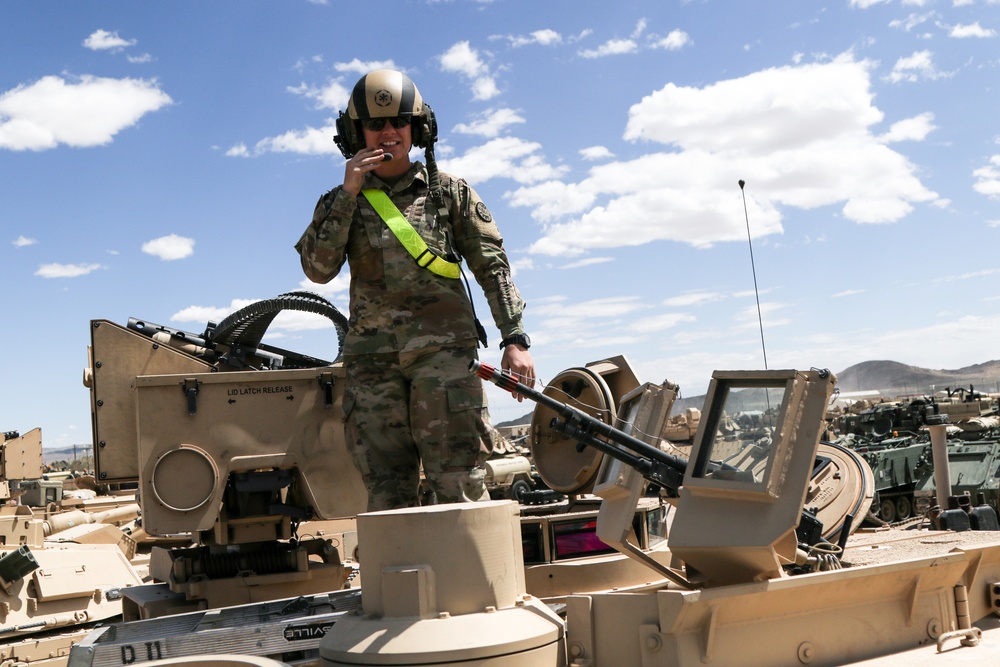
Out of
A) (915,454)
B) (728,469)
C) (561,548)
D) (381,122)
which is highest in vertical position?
(381,122)

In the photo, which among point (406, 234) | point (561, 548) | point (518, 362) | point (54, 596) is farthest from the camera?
point (54, 596)

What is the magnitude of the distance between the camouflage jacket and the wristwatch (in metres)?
0.03

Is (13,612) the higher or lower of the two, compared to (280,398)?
lower

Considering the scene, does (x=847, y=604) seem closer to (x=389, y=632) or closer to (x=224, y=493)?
(x=389, y=632)

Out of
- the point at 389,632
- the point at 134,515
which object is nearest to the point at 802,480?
the point at 389,632

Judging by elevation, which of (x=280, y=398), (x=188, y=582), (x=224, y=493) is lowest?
(x=188, y=582)

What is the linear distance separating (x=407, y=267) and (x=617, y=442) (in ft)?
4.06

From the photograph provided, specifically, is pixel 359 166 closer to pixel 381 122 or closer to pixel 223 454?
pixel 381 122

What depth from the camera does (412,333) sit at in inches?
163

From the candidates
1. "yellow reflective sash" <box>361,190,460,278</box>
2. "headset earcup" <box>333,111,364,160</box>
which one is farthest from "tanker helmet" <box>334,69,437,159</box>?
"yellow reflective sash" <box>361,190,460,278</box>

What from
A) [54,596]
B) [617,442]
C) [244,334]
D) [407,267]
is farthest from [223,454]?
[54,596]

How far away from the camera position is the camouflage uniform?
4.05m

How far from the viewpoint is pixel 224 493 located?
4.70 metres

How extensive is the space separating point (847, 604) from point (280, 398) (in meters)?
2.63
